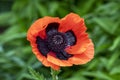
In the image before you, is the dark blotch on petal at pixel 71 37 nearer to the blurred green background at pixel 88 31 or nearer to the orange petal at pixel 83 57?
the orange petal at pixel 83 57

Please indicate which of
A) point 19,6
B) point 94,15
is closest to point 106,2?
point 94,15

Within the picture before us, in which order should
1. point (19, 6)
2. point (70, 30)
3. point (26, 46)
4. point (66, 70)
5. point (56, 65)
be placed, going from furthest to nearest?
point (19, 6)
point (26, 46)
point (66, 70)
point (70, 30)
point (56, 65)

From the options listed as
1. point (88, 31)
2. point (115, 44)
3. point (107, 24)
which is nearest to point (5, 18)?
point (88, 31)

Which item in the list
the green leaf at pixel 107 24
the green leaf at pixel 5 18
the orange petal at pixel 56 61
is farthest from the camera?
the green leaf at pixel 5 18

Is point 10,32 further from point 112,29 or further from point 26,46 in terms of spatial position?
point 112,29

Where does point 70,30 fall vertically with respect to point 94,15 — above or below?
below

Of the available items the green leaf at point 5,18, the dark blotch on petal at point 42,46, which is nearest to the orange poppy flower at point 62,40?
the dark blotch on petal at point 42,46

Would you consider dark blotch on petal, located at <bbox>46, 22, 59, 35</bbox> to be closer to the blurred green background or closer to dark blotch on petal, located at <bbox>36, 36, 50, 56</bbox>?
dark blotch on petal, located at <bbox>36, 36, 50, 56</bbox>
